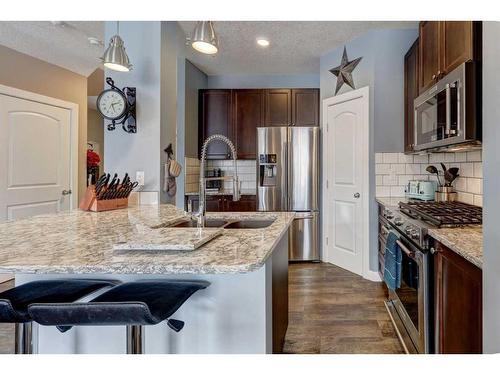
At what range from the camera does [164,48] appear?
2.99 m

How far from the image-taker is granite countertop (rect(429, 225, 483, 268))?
4.28 feet

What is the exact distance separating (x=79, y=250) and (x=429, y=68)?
8.61ft

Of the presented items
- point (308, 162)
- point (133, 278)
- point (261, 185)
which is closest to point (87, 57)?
point (261, 185)

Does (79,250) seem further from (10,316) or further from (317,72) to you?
(317,72)

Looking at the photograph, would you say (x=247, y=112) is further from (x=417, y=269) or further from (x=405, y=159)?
(x=417, y=269)

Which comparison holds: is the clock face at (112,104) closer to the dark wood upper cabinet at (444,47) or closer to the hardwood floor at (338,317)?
the hardwood floor at (338,317)

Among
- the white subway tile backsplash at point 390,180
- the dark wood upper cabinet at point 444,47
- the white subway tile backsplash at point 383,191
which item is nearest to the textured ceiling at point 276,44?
the dark wood upper cabinet at point 444,47

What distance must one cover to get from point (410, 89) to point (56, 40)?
11.4 ft

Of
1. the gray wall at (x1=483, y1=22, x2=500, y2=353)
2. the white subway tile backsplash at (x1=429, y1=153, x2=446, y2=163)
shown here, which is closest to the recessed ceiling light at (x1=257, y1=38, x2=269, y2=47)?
the white subway tile backsplash at (x1=429, y1=153, x2=446, y2=163)

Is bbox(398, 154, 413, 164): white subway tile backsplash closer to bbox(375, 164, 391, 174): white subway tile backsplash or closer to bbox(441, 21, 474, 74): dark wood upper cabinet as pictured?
bbox(375, 164, 391, 174): white subway tile backsplash

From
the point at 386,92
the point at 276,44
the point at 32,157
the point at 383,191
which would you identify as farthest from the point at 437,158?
the point at 32,157

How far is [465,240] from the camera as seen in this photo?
1.53m

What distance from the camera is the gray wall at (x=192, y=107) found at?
459 cm

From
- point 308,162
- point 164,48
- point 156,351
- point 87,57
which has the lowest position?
point 156,351
